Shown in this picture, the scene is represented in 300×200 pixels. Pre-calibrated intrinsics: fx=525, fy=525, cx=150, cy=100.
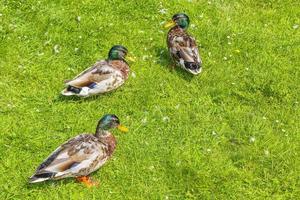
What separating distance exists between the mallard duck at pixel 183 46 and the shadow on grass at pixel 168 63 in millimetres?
165

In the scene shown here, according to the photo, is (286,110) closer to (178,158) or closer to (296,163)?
(296,163)

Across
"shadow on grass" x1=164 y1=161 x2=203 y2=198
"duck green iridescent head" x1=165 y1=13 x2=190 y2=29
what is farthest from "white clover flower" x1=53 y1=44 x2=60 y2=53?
"shadow on grass" x1=164 y1=161 x2=203 y2=198

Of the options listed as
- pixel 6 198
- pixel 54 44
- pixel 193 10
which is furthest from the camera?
pixel 193 10

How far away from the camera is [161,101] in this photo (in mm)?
8102

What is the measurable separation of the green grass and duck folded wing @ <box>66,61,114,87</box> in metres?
0.32

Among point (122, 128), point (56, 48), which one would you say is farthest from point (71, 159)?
point (56, 48)

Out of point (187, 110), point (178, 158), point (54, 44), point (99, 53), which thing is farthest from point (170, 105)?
point (54, 44)

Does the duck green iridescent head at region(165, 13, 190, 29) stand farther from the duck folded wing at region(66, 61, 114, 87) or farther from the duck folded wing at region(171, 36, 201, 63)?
the duck folded wing at region(66, 61, 114, 87)

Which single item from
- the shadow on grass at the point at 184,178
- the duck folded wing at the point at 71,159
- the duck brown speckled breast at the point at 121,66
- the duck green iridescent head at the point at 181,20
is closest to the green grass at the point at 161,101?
the shadow on grass at the point at 184,178

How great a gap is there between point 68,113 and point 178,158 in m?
1.78

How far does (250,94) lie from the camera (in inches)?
330

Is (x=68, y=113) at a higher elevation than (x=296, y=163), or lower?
higher

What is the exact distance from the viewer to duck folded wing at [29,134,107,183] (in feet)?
20.8

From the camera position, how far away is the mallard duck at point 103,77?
25.4 ft
